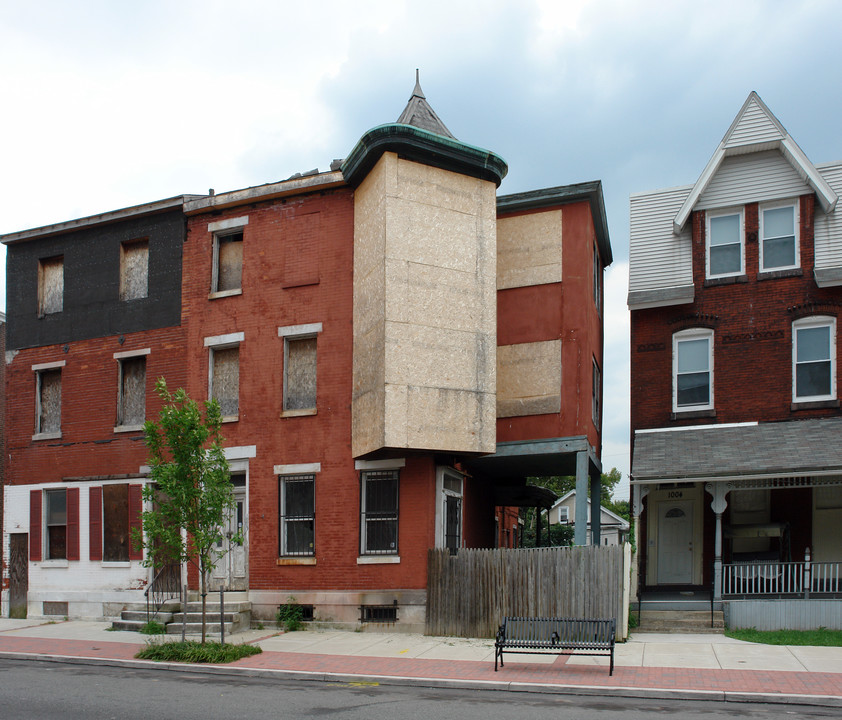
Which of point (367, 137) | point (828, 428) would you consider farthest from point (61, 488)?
point (828, 428)

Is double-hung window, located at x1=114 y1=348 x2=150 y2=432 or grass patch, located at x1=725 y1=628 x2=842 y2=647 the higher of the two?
double-hung window, located at x1=114 y1=348 x2=150 y2=432

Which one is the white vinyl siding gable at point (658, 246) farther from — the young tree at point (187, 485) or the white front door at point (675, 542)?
the young tree at point (187, 485)

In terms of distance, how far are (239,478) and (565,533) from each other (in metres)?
23.3

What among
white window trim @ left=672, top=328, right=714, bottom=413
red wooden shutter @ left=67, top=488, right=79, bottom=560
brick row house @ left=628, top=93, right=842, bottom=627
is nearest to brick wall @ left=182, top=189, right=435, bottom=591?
red wooden shutter @ left=67, top=488, right=79, bottom=560

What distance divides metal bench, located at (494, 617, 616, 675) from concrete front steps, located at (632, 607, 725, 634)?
3.53 meters

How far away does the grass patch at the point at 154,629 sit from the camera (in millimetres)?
18703

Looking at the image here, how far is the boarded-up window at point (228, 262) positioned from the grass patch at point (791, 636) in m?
13.5

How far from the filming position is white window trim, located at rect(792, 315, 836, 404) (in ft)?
68.8

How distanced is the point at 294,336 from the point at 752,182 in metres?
11.7

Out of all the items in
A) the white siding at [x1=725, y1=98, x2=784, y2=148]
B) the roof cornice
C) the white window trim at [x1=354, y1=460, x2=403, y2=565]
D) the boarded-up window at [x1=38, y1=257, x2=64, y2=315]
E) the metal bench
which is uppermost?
the white siding at [x1=725, y1=98, x2=784, y2=148]

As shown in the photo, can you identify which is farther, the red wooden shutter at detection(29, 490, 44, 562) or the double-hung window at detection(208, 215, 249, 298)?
the red wooden shutter at detection(29, 490, 44, 562)

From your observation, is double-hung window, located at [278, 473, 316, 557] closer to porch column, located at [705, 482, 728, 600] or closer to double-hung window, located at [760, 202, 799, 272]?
porch column, located at [705, 482, 728, 600]

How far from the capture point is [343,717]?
428 inches

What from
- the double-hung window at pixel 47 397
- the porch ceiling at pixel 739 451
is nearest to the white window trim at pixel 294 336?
the double-hung window at pixel 47 397
